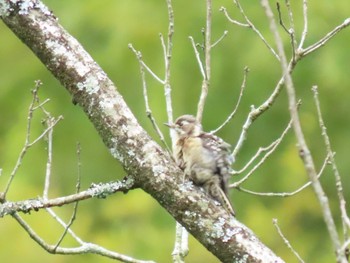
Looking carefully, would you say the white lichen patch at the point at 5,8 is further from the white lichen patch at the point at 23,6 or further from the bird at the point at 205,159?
the bird at the point at 205,159

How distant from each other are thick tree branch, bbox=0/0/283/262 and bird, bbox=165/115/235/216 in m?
0.14

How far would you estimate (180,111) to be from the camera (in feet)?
41.9

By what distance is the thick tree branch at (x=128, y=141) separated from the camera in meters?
4.78

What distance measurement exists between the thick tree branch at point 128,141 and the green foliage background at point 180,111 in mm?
7777

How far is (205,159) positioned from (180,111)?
719 centimetres

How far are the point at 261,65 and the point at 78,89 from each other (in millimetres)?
8860

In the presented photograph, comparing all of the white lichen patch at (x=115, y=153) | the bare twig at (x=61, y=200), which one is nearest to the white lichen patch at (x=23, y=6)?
the white lichen patch at (x=115, y=153)

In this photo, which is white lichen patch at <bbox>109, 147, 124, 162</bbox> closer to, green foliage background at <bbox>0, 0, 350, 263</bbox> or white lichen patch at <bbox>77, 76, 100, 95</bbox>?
white lichen patch at <bbox>77, 76, 100, 95</bbox>

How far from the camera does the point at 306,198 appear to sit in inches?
581

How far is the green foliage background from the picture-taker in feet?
44.4

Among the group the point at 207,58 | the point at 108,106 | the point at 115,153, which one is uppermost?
the point at 207,58

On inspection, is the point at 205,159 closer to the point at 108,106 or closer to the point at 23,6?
the point at 108,106

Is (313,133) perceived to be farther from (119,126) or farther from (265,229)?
(119,126)

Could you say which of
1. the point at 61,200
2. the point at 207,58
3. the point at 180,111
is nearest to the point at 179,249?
the point at 207,58
